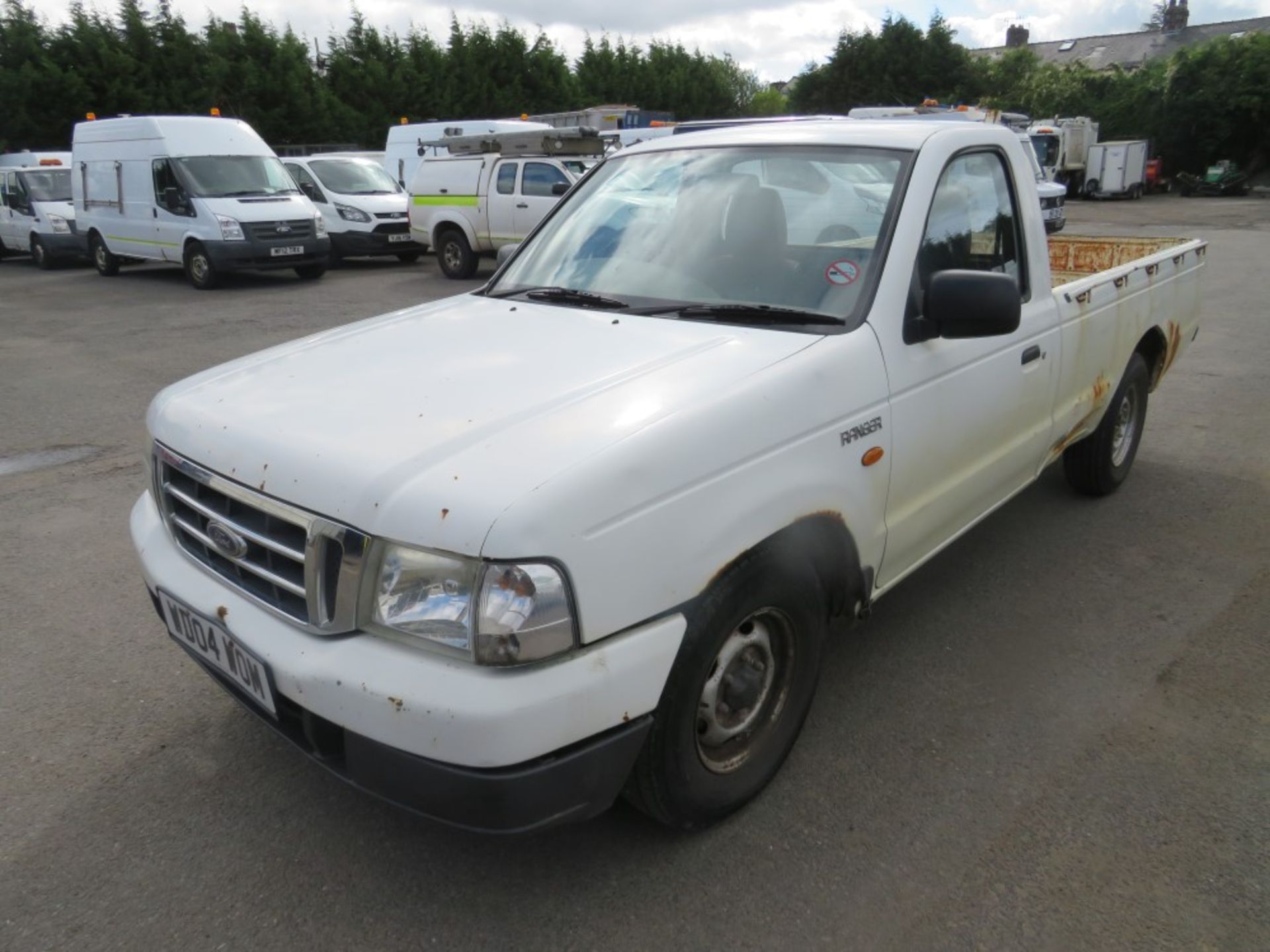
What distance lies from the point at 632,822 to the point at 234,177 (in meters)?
15.1

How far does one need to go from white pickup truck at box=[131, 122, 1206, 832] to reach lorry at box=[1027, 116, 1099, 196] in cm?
3193

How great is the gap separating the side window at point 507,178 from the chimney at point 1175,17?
66144mm

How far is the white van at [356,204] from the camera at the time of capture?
1741 centimetres

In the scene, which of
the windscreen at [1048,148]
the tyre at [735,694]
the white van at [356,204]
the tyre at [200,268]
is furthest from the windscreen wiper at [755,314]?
the windscreen at [1048,148]

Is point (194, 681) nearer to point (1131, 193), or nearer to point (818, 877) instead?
point (818, 877)

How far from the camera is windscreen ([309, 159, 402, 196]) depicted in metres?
18.1

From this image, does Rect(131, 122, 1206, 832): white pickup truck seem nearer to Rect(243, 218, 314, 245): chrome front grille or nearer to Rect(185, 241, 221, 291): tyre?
Rect(243, 218, 314, 245): chrome front grille

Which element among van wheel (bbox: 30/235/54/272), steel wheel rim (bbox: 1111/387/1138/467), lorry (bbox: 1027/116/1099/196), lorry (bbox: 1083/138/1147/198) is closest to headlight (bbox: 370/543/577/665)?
steel wheel rim (bbox: 1111/387/1138/467)

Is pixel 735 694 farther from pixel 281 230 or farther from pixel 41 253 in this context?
pixel 41 253

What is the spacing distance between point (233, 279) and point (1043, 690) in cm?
1606

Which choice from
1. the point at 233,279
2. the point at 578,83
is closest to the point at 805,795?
the point at 233,279

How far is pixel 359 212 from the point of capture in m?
17.4

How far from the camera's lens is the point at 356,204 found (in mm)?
17547

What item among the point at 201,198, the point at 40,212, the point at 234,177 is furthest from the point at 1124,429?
the point at 40,212
